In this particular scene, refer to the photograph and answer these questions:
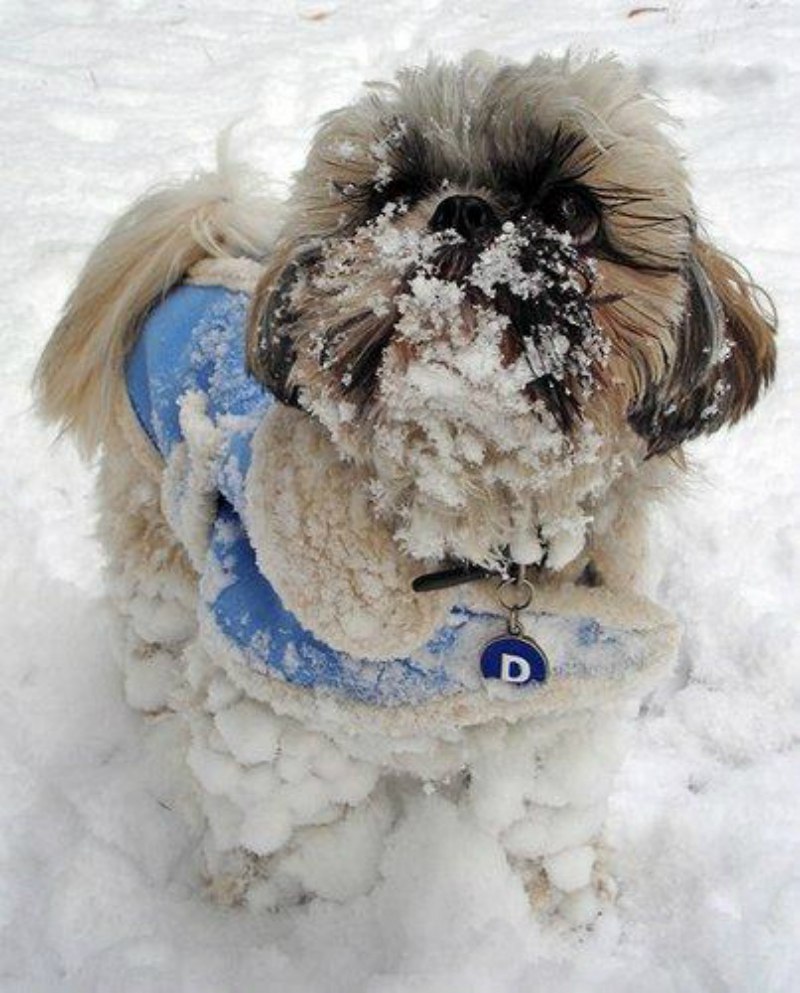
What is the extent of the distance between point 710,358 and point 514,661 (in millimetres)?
543

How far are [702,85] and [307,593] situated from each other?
151 inches

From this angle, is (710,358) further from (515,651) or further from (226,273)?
(226,273)

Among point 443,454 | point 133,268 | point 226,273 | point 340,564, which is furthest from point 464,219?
point 133,268

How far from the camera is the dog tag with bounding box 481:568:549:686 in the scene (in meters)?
1.83

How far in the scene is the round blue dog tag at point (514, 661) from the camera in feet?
5.99

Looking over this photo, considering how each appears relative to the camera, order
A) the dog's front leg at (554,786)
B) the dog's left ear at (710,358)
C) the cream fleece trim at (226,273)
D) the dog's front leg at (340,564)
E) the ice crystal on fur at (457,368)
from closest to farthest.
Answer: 1. the ice crystal on fur at (457,368)
2. the dog's left ear at (710,358)
3. the dog's front leg at (340,564)
4. the dog's front leg at (554,786)
5. the cream fleece trim at (226,273)

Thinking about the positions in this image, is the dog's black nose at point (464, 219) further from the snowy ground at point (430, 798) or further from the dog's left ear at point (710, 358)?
the snowy ground at point (430, 798)

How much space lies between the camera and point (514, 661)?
1825 mm

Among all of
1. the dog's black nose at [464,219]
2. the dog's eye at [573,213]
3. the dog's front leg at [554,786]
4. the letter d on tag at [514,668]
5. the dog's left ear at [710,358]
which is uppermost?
the dog's black nose at [464,219]

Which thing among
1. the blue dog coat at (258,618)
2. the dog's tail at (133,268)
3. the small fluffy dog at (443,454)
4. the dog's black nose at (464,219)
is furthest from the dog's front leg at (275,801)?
the dog's black nose at (464,219)

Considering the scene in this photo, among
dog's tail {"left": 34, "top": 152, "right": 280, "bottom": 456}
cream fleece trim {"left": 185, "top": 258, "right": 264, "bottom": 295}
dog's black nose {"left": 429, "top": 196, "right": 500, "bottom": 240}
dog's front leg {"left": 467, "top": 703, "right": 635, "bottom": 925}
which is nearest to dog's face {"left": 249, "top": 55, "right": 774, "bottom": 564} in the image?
dog's black nose {"left": 429, "top": 196, "right": 500, "bottom": 240}

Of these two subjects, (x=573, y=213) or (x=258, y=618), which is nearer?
(x=573, y=213)

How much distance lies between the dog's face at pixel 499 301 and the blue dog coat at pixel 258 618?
0.16 m

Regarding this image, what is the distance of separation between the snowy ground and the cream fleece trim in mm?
872
